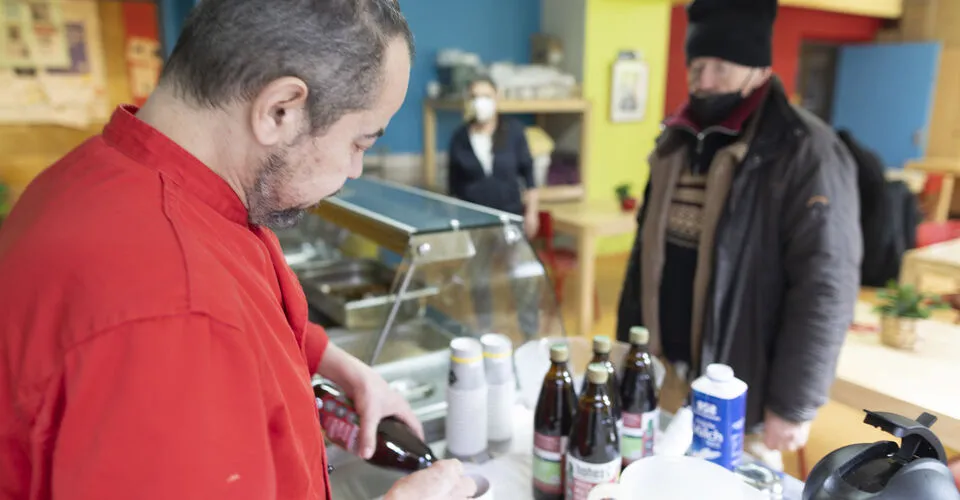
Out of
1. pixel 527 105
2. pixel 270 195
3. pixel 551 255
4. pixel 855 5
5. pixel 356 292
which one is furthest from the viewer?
pixel 855 5

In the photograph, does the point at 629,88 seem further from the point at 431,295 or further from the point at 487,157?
the point at 431,295

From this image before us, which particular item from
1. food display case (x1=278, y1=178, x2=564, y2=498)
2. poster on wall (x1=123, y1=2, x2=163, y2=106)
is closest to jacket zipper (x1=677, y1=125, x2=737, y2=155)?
food display case (x1=278, y1=178, x2=564, y2=498)

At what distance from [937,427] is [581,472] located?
0.85 m

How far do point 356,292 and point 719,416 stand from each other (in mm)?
1240

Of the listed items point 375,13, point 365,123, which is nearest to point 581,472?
point 365,123

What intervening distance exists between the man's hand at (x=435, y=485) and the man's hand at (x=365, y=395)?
0.22 metres

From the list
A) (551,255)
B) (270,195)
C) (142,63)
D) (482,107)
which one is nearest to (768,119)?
(270,195)

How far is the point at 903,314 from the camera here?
2.13 meters

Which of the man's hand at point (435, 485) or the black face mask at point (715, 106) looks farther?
the black face mask at point (715, 106)

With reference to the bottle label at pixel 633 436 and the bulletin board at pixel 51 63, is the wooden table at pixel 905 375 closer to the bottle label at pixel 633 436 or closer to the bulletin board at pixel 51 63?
the bottle label at pixel 633 436

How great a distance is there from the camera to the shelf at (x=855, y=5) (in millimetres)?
5965

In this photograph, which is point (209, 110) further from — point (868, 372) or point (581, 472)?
point (868, 372)

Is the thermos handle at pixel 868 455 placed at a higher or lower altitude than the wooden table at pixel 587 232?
higher

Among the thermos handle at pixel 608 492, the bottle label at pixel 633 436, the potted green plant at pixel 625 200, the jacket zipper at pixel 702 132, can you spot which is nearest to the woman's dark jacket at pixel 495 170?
the potted green plant at pixel 625 200
